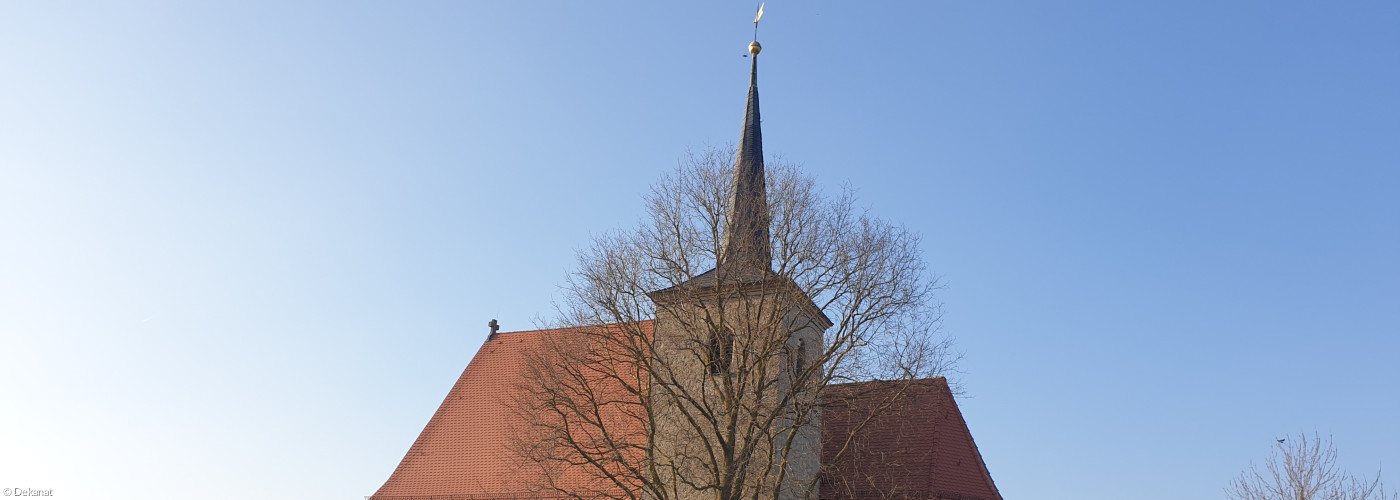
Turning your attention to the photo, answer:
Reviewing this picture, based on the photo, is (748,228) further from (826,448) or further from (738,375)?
(826,448)

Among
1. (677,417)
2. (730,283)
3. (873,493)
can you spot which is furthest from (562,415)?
(873,493)

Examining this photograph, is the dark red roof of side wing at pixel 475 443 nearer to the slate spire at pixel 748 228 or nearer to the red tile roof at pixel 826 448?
the red tile roof at pixel 826 448

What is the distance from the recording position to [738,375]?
62.2ft

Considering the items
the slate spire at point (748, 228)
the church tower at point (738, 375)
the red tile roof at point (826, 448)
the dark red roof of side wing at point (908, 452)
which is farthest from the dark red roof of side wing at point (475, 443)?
the dark red roof of side wing at point (908, 452)

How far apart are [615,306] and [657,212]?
78.7 inches

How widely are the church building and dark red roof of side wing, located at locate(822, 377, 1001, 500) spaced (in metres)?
0.04

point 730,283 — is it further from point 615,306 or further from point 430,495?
point 430,495

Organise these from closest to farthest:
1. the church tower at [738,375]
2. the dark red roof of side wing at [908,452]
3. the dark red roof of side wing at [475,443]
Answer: the church tower at [738,375]
the dark red roof of side wing at [908,452]
the dark red roof of side wing at [475,443]

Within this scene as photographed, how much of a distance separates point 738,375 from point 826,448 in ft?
20.1

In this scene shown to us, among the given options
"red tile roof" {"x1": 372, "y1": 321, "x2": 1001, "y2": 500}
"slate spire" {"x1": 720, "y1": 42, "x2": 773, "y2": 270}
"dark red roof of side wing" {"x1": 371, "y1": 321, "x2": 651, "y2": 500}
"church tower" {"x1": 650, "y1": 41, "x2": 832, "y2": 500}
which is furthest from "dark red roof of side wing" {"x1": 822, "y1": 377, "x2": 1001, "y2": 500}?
"dark red roof of side wing" {"x1": 371, "y1": 321, "x2": 651, "y2": 500}

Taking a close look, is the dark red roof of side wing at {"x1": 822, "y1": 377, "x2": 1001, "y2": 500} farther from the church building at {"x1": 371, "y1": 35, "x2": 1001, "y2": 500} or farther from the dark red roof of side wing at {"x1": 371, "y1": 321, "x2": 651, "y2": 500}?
the dark red roof of side wing at {"x1": 371, "y1": 321, "x2": 651, "y2": 500}

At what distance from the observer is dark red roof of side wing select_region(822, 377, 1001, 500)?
21.4 meters

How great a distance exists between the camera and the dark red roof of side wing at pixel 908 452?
21.4 m

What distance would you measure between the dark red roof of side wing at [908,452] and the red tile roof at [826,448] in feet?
0.08
